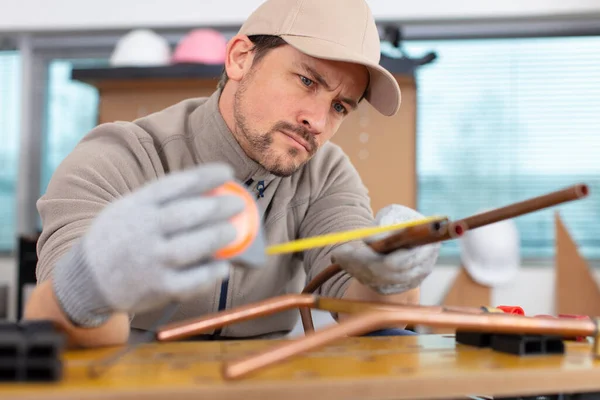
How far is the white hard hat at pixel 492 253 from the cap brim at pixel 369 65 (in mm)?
2093

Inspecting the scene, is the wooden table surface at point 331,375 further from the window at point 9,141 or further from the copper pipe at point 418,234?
the window at point 9,141

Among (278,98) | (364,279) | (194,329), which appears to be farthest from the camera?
(278,98)

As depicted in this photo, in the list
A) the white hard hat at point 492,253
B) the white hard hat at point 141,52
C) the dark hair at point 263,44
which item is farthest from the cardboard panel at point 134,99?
the dark hair at point 263,44

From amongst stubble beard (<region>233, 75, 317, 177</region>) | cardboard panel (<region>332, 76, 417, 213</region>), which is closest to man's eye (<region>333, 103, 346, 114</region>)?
stubble beard (<region>233, 75, 317, 177</region>)

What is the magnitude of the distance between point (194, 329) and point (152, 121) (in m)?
0.69

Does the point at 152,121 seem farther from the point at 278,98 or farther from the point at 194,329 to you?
the point at 194,329

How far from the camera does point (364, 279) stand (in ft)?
3.84

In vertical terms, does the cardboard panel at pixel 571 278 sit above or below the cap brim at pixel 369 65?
below

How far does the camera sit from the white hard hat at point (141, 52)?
3412 millimetres

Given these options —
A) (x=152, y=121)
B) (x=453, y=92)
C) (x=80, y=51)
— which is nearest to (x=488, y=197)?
(x=453, y=92)

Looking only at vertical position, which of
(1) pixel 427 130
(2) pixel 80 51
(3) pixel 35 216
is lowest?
(3) pixel 35 216

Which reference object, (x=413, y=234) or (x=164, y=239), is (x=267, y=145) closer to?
(x=413, y=234)

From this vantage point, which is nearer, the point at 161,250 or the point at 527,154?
the point at 161,250

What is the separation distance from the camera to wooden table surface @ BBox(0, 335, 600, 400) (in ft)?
2.16
